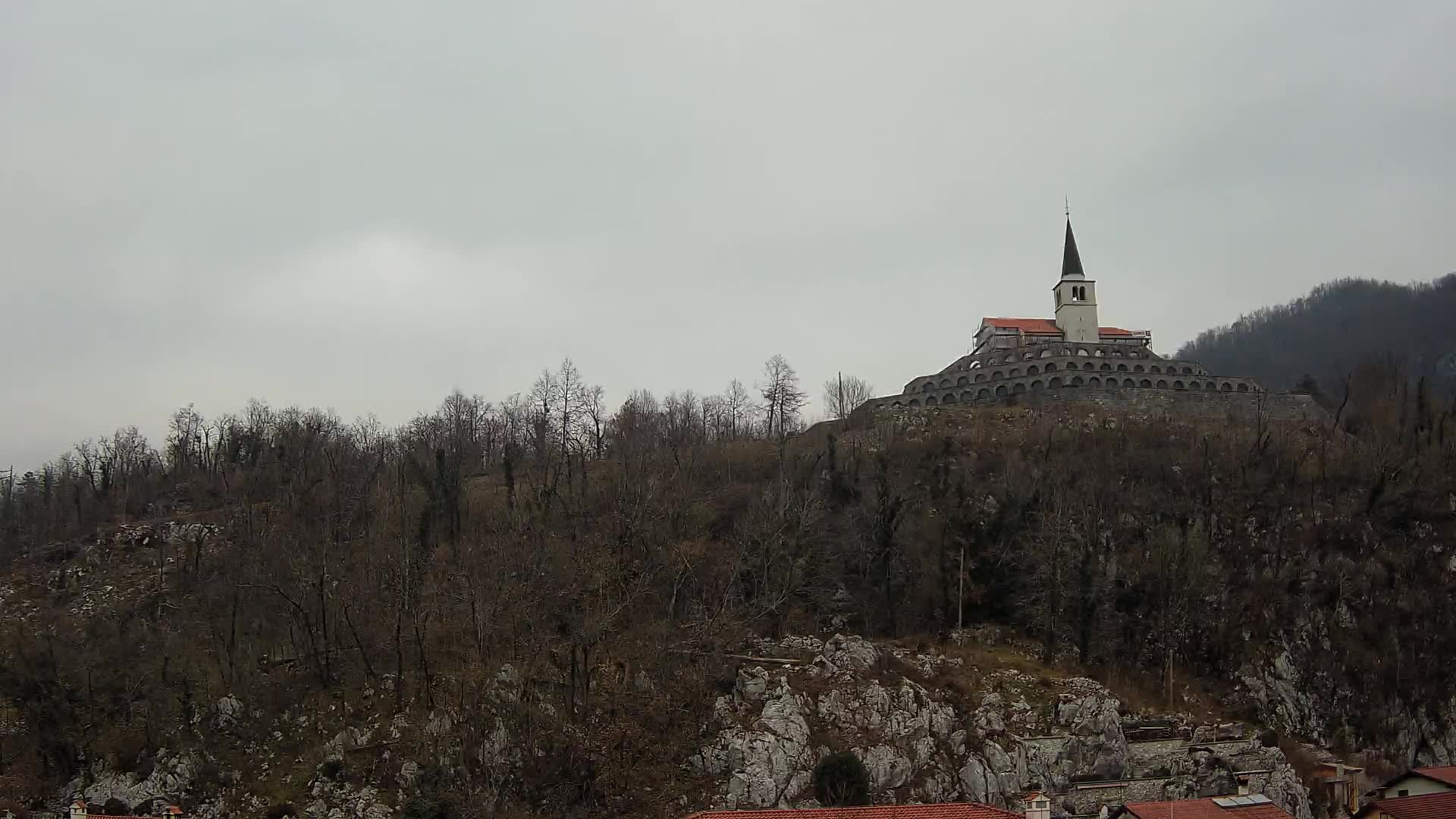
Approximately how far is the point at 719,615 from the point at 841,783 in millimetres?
10345

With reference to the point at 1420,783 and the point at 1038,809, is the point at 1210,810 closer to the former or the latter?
the point at 1038,809

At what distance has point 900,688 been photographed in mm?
39469

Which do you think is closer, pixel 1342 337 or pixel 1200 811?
pixel 1200 811

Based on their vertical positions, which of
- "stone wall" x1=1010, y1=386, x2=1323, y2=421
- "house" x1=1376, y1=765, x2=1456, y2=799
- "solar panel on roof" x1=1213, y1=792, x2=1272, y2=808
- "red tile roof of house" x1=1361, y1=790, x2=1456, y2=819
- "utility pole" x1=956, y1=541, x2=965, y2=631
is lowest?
"house" x1=1376, y1=765, x2=1456, y2=799

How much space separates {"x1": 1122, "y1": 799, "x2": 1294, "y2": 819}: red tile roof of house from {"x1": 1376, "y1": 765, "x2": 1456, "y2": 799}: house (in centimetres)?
921

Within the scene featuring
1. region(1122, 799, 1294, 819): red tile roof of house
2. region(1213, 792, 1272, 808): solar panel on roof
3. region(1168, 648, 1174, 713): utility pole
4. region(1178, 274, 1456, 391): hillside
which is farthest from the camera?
region(1178, 274, 1456, 391): hillside

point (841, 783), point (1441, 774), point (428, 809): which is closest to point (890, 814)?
point (841, 783)

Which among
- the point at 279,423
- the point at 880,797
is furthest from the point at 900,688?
the point at 279,423

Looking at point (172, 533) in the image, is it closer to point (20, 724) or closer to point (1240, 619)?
point (20, 724)

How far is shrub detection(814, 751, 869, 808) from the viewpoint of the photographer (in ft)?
116

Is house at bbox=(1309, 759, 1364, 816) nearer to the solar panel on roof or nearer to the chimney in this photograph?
the solar panel on roof

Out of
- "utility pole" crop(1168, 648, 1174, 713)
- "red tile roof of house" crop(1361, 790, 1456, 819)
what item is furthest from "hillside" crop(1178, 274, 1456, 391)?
"red tile roof of house" crop(1361, 790, 1456, 819)

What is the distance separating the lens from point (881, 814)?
91.2 ft

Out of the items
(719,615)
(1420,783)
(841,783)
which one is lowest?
(1420,783)
